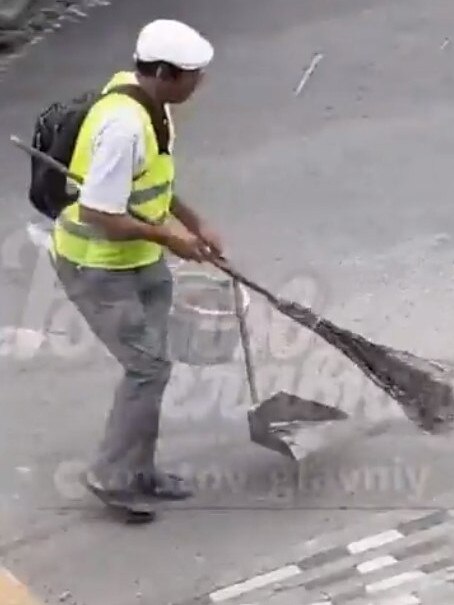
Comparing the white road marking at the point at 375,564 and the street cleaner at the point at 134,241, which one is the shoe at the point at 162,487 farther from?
the white road marking at the point at 375,564

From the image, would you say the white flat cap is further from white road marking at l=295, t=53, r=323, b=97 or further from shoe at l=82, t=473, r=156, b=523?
white road marking at l=295, t=53, r=323, b=97

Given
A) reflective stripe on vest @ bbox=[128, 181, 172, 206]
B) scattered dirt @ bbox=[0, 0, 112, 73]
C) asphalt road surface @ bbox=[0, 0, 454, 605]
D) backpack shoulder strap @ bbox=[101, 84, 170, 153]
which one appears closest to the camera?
backpack shoulder strap @ bbox=[101, 84, 170, 153]

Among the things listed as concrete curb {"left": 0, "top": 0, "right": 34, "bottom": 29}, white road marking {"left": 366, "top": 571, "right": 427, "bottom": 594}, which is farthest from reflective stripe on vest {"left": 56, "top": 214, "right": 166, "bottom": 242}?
concrete curb {"left": 0, "top": 0, "right": 34, "bottom": 29}

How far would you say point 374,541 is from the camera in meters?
5.39

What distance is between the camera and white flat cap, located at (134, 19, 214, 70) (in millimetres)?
5035

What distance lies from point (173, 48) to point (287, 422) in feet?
5.01

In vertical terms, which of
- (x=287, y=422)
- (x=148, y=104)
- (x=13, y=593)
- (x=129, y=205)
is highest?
(x=148, y=104)

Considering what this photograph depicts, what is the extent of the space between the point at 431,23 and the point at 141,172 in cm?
624

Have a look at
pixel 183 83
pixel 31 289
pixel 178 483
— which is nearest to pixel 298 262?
pixel 31 289

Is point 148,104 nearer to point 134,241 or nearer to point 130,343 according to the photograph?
point 134,241

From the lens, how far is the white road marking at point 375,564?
524 cm

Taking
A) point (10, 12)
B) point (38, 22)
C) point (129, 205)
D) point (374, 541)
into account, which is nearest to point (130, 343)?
point (129, 205)

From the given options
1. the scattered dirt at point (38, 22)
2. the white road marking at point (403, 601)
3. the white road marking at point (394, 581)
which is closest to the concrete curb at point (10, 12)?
the scattered dirt at point (38, 22)

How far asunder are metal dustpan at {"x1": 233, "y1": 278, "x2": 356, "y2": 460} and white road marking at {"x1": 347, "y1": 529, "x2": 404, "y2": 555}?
1.67ft
